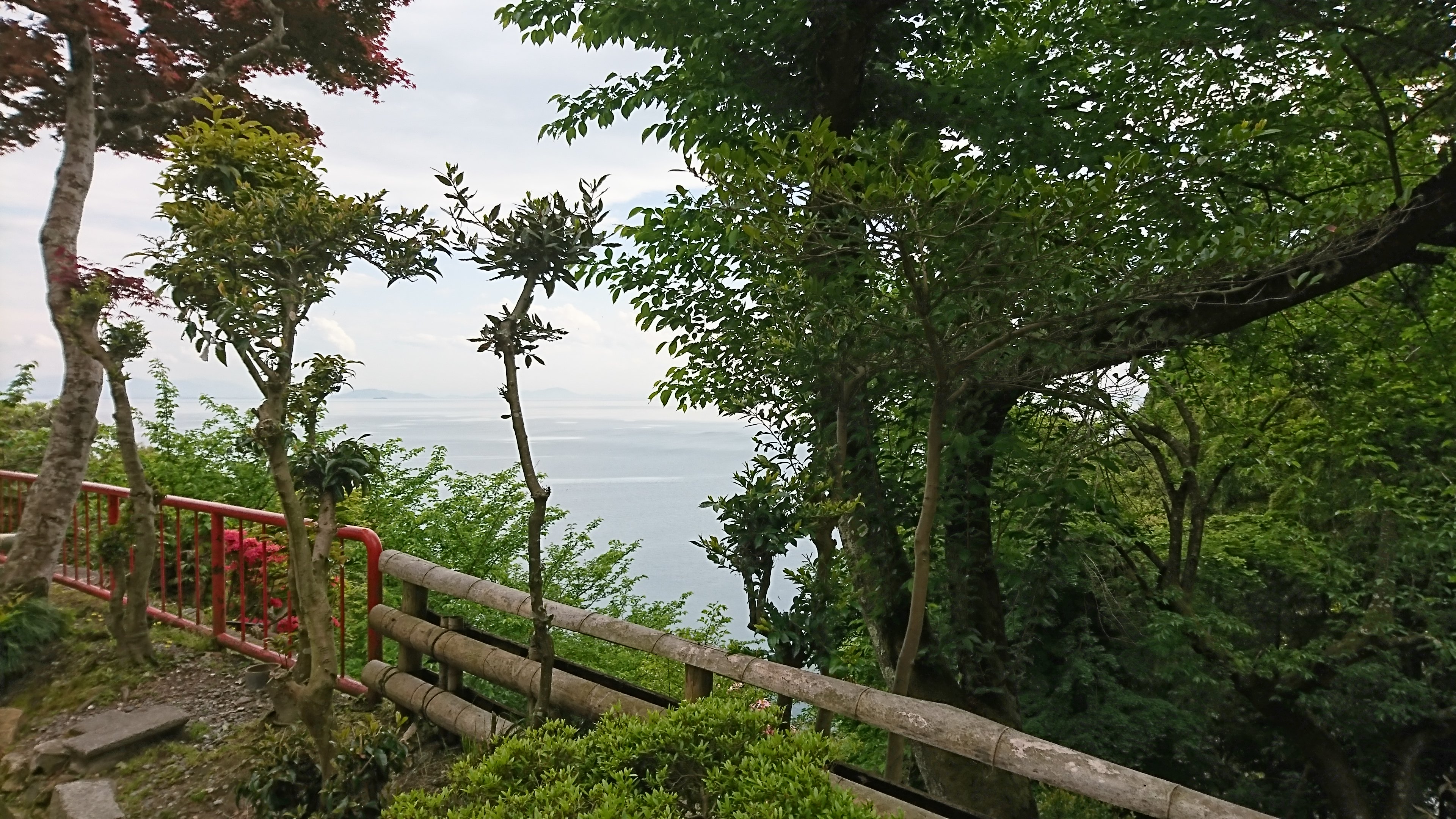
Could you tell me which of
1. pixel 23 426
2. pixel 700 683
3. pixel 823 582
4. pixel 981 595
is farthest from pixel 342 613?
pixel 23 426

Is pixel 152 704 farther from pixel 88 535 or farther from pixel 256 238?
pixel 256 238

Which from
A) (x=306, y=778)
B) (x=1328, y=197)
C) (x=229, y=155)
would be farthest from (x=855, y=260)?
(x=1328, y=197)

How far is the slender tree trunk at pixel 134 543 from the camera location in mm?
3975

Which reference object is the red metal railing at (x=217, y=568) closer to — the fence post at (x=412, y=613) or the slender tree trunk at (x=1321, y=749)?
the fence post at (x=412, y=613)

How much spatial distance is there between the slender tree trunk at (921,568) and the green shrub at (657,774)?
2.57ft

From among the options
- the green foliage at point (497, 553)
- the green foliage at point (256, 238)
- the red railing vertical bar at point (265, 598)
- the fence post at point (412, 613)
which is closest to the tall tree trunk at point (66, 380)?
the green foliage at point (497, 553)

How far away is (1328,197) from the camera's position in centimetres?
401

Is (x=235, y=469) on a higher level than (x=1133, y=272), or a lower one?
lower

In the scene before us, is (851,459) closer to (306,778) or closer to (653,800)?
A: (653,800)

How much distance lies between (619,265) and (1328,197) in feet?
12.8

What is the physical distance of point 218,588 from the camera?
4.45m

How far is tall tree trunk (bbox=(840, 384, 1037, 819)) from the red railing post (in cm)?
365

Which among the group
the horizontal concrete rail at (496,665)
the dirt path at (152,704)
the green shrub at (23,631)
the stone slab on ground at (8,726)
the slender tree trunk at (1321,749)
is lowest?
the slender tree trunk at (1321,749)

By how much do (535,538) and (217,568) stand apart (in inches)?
124
